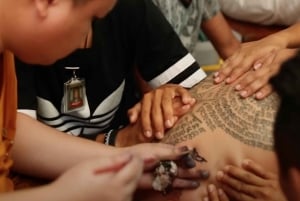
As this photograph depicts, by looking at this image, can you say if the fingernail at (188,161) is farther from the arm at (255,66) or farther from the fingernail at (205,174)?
the arm at (255,66)

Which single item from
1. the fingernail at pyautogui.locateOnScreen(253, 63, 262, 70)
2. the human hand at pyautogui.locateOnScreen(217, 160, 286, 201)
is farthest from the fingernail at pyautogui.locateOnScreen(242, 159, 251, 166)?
the fingernail at pyautogui.locateOnScreen(253, 63, 262, 70)

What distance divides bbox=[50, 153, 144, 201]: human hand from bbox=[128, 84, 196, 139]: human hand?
0.24 meters

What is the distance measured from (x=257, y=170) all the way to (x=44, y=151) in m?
0.43

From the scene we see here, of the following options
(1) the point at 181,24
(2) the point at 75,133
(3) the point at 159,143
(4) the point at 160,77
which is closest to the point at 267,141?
(3) the point at 159,143

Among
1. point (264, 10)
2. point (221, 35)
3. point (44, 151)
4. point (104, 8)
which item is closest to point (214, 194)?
point (44, 151)

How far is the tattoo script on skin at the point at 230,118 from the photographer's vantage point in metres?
1.27

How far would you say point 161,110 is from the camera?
136 cm

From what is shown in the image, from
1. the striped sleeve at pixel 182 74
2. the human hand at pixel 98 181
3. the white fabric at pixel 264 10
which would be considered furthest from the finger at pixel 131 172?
the white fabric at pixel 264 10

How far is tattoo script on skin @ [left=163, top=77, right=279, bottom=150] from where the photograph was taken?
1.27 m

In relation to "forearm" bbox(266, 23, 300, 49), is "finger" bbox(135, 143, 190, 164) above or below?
above

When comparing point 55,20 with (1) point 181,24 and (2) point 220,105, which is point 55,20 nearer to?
(2) point 220,105

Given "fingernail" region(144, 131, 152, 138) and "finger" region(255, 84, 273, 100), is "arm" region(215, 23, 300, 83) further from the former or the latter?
"fingernail" region(144, 131, 152, 138)

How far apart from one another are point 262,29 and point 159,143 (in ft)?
3.13

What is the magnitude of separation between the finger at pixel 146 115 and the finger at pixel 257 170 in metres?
0.22
